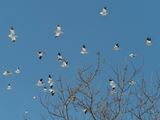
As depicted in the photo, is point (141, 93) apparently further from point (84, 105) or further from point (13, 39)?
point (13, 39)

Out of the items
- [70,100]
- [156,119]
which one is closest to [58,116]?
[70,100]

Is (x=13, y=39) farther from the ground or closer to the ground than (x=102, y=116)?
farther from the ground

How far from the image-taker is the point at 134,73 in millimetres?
38094

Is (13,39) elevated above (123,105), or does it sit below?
above

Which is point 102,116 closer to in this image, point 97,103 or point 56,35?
point 97,103

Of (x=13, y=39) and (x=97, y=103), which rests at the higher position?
(x=13, y=39)

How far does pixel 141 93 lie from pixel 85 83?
73.0 inches

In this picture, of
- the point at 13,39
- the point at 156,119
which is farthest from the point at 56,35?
the point at 156,119

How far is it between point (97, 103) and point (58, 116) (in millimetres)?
1336

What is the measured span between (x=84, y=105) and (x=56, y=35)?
243 cm

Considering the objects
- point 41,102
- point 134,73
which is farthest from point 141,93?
point 41,102

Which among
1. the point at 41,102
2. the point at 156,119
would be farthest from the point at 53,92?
the point at 156,119

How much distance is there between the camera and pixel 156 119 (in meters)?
37.1

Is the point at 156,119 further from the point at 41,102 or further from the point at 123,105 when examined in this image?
the point at 41,102
